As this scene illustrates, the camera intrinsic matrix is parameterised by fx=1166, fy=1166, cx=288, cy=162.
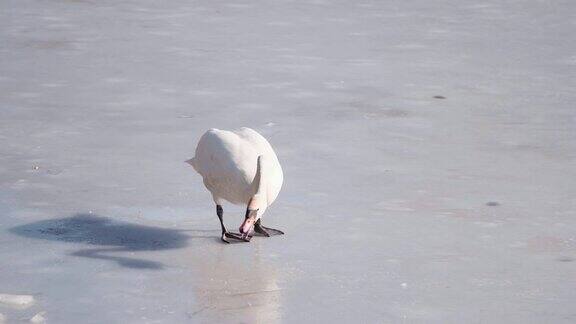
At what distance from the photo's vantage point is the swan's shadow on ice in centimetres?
539

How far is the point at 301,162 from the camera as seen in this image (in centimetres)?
673

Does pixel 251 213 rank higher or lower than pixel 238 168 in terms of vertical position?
lower

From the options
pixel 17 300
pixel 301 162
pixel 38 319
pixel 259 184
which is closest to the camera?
pixel 38 319

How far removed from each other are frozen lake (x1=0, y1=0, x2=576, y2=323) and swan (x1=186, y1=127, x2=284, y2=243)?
0.19 metres

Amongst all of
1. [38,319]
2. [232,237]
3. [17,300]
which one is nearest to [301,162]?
[232,237]

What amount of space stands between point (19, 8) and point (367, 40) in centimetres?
352

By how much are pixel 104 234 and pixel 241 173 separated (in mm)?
785

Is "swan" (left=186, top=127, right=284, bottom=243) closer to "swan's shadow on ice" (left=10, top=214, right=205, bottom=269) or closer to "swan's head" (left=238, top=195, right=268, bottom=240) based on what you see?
"swan's head" (left=238, top=195, right=268, bottom=240)

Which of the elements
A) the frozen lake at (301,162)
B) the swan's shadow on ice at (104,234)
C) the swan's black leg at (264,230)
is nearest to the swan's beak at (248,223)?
the frozen lake at (301,162)

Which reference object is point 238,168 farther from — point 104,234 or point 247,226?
point 104,234

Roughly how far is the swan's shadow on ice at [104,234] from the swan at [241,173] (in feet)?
0.92

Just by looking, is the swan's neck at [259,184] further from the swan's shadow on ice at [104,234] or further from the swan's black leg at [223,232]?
the swan's shadow on ice at [104,234]

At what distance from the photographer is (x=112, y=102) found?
317 inches

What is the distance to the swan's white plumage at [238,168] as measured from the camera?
5.29 meters
